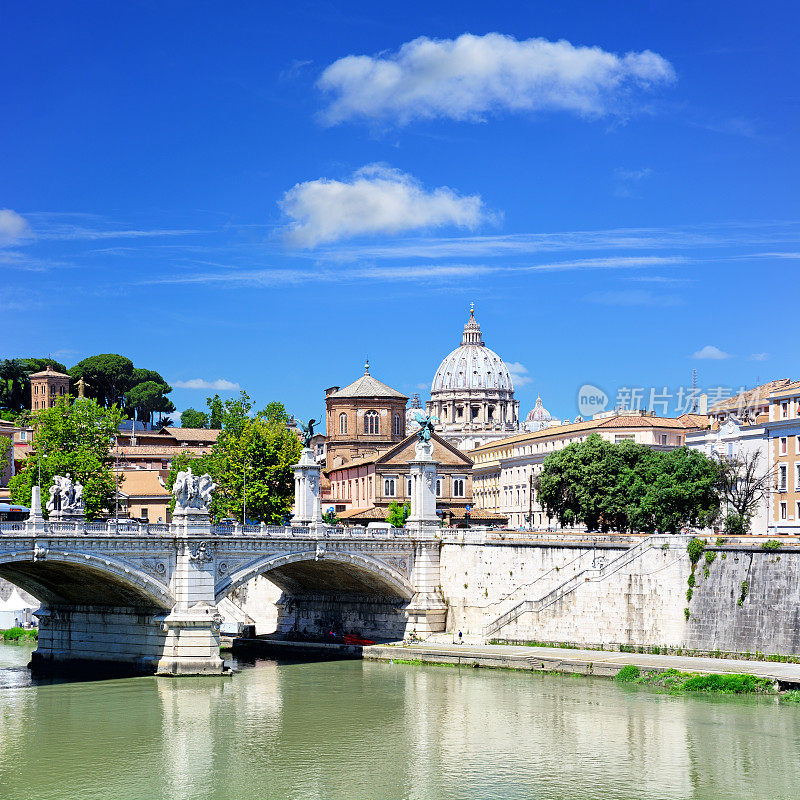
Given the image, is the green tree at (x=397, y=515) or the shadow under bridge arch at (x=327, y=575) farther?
the green tree at (x=397, y=515)

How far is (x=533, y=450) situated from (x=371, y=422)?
17.9m

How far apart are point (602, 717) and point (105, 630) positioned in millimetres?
22366

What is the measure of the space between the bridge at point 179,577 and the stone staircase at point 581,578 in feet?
15.3

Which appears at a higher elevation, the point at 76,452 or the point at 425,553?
the point at 76,452

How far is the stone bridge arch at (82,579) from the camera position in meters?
46.4

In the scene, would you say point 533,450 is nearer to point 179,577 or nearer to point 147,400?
point 147,400

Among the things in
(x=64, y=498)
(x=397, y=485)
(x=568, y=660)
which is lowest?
(x=568, y=660)

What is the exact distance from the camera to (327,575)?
61188 millimetres

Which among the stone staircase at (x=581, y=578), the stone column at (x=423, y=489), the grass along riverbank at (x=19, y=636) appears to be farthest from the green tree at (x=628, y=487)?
the grass along riverbank at (x=19, y=636)

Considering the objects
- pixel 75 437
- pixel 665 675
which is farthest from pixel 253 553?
pixel 75 437

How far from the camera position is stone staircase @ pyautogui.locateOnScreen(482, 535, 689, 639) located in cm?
5319

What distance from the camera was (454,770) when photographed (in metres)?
35.5

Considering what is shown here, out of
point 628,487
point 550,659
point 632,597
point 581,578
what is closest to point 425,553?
point 581,578

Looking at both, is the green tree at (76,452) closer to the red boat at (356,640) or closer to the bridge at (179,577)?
the bridge at (179,577)
